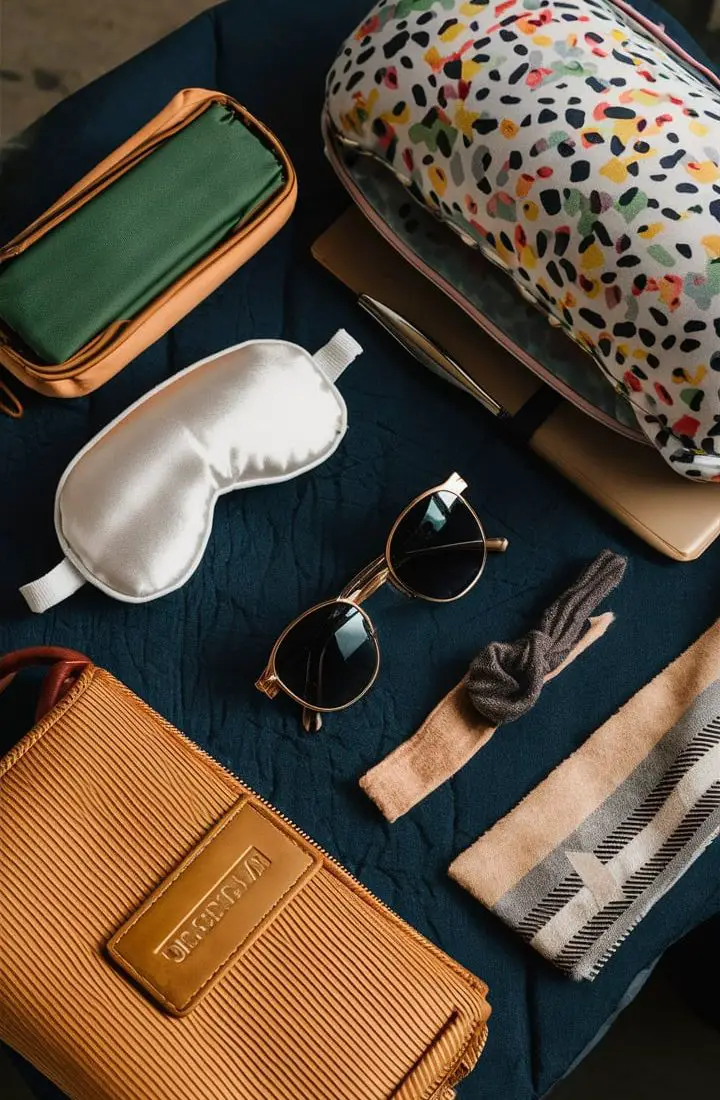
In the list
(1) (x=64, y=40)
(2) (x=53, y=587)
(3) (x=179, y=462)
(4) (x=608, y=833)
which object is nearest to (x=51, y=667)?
(2) (x=53, y=587)

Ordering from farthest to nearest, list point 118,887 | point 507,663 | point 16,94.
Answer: point 16,94
point 507,663
point 118,887

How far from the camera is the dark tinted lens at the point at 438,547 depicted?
0.78 meters

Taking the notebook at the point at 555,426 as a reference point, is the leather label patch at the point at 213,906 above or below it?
below

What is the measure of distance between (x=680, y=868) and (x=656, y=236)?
0.43 meters

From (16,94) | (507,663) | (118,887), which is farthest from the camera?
(16,94)

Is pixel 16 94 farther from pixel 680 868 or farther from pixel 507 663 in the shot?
pixel 680 868

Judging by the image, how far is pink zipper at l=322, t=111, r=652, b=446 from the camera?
0.77 meters

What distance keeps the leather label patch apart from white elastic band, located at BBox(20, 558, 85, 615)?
0.20 meters

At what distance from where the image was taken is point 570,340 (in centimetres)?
79

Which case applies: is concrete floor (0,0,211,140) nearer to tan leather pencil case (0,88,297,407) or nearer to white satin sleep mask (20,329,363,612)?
tan leather pencil case (0,88,297,407)

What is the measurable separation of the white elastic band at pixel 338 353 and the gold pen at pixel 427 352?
3cm

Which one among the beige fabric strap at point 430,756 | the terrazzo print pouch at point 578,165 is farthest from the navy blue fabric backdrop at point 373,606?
the terrazzo print pouch at point 578,165

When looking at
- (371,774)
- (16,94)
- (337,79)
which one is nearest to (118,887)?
(371,774)

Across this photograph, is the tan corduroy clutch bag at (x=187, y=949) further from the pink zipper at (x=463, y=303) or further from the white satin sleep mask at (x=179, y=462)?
the pink zipper at (x=463, y=303)
